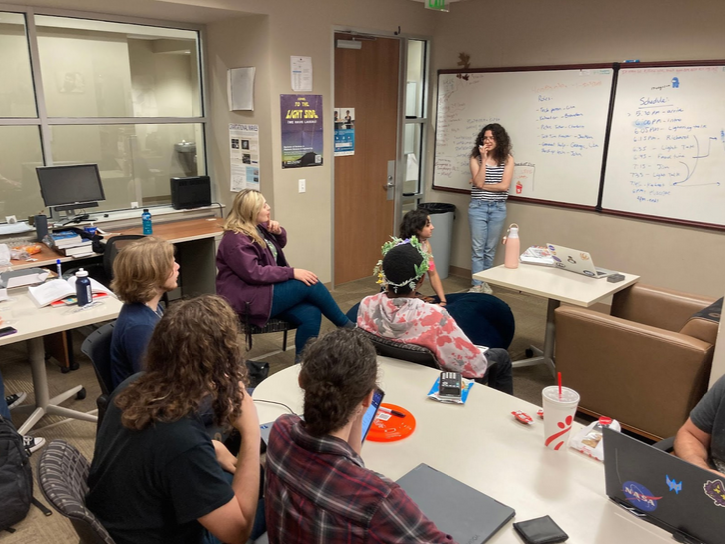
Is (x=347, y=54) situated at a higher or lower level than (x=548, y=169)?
higher

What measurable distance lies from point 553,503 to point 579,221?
3.94m

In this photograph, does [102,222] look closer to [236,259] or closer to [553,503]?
[236,259]

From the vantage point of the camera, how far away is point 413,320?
2.23 metres

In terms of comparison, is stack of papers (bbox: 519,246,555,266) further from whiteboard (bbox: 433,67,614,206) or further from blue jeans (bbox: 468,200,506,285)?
blue jeans (bbox: 468,200,506,285)

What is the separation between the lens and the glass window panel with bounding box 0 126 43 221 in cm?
416

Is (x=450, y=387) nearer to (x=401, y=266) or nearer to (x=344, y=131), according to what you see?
(x=401, y=266)

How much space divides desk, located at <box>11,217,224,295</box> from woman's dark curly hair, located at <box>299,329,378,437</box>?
3.19 m

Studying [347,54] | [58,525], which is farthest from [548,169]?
[58,525]

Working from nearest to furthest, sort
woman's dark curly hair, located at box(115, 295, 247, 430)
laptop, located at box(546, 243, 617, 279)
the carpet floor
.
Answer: woman's dark curly hair, located at box(115, 295, 247, 430) < the carpet floor < laptop, located at box(546, 243, 617, 279)

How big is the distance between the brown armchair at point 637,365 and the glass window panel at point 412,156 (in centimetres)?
331

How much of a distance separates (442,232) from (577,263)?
7.44ft

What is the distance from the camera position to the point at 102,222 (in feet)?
14.7

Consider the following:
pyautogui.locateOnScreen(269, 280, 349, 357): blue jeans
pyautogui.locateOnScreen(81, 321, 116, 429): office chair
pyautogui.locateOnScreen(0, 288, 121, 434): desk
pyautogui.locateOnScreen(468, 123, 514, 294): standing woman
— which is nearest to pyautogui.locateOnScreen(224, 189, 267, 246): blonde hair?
pyautogui.locateOnScreen(269, 280, 349, 357): blue jeans

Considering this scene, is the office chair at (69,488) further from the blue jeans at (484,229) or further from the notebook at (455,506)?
the blue jeans at (484,229)
